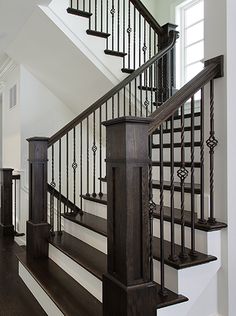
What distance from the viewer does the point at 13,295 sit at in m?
2.38

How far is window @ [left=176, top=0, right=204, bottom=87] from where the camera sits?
4.71 metres

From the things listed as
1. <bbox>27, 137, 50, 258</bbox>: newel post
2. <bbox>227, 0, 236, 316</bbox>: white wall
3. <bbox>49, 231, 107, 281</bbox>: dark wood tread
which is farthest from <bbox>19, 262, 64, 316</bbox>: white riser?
<bbox>227, 0, 236, 316</bbox>: white wall

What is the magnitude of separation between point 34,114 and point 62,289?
3.15 metres

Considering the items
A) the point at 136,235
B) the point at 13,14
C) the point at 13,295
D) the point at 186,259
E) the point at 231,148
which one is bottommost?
the point at 13,295

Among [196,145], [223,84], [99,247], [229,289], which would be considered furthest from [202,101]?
[99,247]

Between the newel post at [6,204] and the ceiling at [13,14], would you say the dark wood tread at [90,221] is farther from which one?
the ceiling at [13,14]

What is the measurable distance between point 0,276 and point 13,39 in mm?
2923

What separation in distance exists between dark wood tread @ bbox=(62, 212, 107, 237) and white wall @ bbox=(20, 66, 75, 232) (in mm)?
1816

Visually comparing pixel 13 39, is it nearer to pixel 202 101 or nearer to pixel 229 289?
pixel 202 101

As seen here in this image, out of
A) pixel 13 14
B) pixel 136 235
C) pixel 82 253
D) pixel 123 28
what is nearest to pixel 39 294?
pixel 82 253

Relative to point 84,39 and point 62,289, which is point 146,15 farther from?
point 62,289

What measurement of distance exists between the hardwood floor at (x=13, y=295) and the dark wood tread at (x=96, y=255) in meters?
0.43

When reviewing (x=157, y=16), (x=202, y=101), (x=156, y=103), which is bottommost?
(x=202, y=101)

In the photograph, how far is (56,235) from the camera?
113 inches
